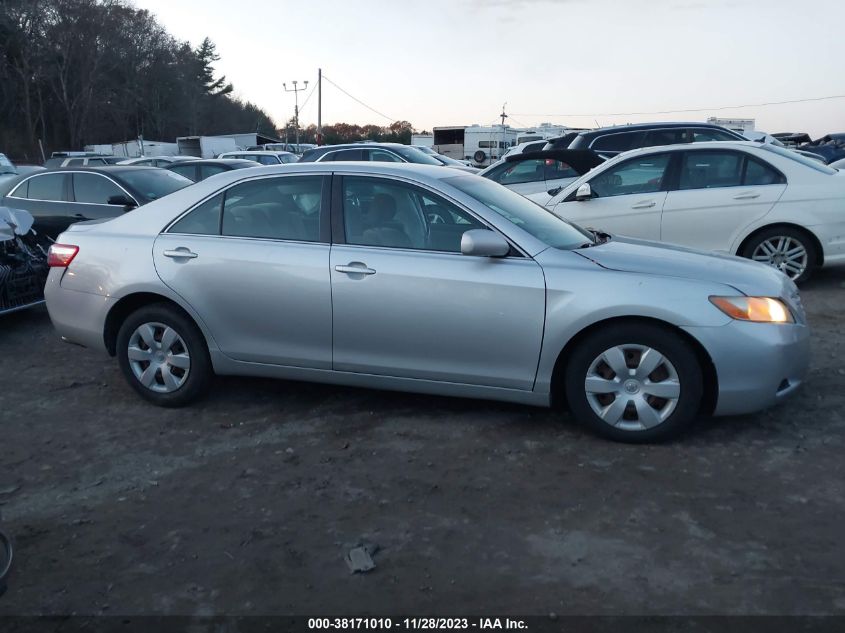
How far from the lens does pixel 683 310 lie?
4.16 metres

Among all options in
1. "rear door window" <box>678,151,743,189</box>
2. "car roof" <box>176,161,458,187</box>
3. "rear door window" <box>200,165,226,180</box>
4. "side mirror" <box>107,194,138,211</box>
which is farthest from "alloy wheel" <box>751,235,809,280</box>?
"rear door window" <box>200,165,226,180</box>

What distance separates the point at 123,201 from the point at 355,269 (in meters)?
6.14

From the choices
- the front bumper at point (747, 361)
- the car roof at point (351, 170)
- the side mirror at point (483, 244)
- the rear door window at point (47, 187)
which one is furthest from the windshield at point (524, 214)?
the rear door window at point (47, 187)

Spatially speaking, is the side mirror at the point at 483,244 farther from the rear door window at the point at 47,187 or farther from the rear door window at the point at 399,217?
the rear door window at the point at 47,187

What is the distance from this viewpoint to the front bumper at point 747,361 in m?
4.15

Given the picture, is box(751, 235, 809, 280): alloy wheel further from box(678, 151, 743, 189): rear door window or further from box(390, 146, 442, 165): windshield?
box(390, 146, 442, 165): windshield

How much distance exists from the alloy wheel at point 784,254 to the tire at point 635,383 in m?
4.45

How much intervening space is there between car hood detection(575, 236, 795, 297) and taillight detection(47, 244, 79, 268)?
135 inches

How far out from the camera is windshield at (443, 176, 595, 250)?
469 cm

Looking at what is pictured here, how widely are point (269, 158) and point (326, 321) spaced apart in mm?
21597

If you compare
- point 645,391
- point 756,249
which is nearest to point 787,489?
point 645,391

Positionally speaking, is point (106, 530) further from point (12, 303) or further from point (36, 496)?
point (12, 303)

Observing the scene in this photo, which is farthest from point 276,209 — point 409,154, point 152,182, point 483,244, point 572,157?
point 409,154

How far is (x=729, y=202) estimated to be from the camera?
8.09 m
